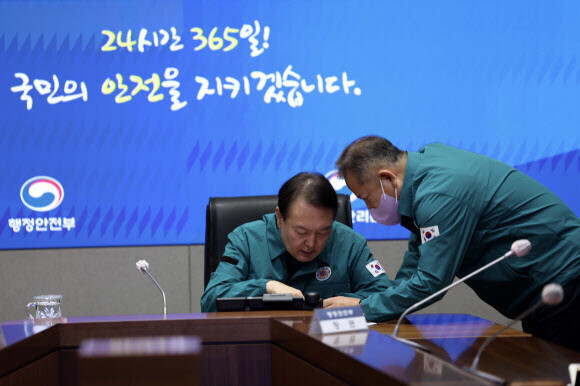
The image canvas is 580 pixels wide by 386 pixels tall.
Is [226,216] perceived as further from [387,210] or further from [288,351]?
[288,351]

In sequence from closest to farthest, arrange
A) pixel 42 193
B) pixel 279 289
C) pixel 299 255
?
pixel 279 289 → pixel 299 255 → pixel 42 193

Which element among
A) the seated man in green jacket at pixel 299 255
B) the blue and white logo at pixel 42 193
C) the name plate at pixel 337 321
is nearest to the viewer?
the name plate at pixel 337 321

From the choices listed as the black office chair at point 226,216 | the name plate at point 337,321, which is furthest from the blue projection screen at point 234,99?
the name plate at point 337,321

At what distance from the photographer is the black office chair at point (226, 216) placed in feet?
7.55

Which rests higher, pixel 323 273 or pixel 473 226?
pixel 473 226

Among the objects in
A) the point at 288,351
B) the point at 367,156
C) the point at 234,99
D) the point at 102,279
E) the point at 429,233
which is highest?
the point at 234,99


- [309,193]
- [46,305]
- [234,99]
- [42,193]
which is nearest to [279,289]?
[309,193]

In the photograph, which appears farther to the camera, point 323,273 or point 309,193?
point 323,273

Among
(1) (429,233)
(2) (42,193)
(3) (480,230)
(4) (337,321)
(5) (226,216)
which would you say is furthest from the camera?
(2) (42,193)

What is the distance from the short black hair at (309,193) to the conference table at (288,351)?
16.0 inches

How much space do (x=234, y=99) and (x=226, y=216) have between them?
862 mm

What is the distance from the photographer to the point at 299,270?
2.19 m

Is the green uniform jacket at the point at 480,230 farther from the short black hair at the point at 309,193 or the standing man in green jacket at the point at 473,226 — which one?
the short black hair at the point at 309,193

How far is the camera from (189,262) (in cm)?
303
